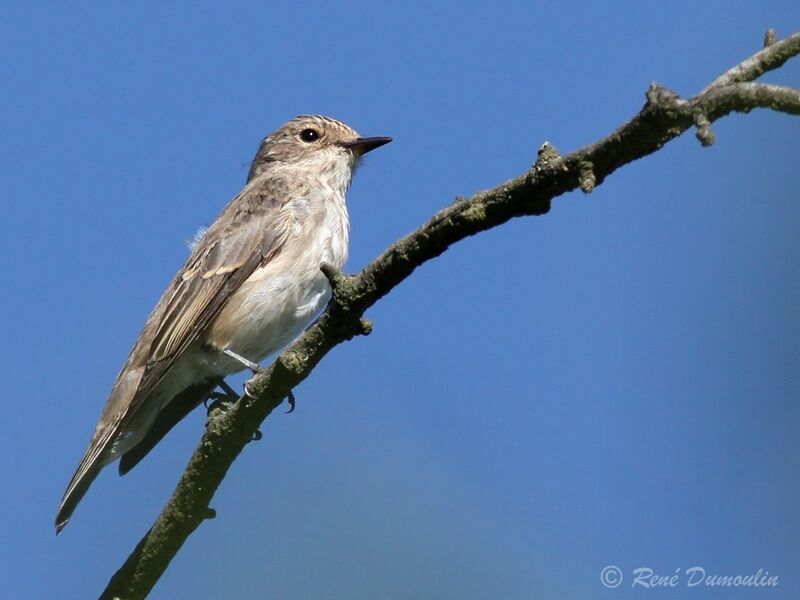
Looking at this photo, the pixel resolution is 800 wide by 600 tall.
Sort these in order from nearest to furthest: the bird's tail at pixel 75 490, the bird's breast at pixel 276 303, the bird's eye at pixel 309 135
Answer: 1. the bird's tail at pixel 75 490
2. the bird's breast at pixel 276 303
3. the bird's eye at pixel 309 135

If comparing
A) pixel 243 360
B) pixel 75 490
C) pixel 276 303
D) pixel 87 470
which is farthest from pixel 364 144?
pixel 75 490

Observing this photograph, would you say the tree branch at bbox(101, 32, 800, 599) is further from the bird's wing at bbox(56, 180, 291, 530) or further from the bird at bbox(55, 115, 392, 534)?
the bird at bbox(55, 115, 392, 534)

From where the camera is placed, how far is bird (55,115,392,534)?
6879 mm

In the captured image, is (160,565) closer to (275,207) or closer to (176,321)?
(176,321)

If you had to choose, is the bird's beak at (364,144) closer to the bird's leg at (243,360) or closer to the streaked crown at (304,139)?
the streaked crown at (304,139)

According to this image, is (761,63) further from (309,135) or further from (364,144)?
(309,135)

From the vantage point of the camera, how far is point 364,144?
8617 mm

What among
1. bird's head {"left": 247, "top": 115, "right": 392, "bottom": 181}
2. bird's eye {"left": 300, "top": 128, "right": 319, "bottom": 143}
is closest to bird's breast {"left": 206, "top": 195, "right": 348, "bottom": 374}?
bird's head {"left": 247, "top": 115, "right": 392, "bottom": 181}

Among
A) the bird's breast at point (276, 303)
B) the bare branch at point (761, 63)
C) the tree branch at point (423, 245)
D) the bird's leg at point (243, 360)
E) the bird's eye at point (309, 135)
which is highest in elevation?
the bird's eye at point (309, 135)

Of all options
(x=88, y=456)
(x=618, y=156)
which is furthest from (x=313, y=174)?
(x=618, y=156)

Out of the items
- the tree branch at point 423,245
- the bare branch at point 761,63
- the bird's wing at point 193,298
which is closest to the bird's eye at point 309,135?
the bird's wing at point 193,298

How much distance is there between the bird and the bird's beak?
78 cm

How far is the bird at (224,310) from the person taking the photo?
688 centimetres

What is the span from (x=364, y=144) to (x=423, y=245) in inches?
172
